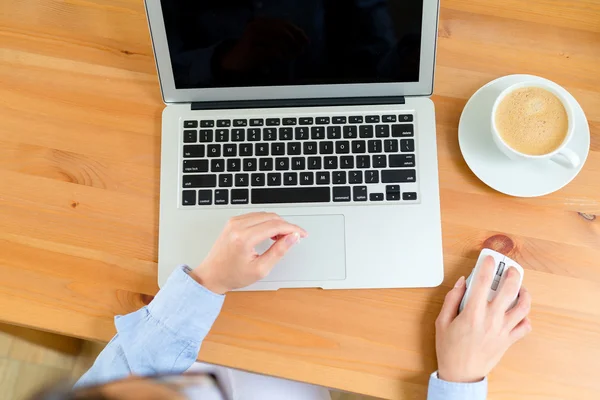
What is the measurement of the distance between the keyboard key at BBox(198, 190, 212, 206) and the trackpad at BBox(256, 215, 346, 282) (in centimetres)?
10

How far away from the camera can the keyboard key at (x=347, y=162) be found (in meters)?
0.79

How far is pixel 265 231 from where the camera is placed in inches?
28.4

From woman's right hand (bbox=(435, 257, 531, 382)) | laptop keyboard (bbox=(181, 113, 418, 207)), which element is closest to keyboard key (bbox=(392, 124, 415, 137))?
laptop keyboard (bbox=(181, 113, 418, 207))

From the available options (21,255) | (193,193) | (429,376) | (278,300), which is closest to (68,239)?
(21,255)

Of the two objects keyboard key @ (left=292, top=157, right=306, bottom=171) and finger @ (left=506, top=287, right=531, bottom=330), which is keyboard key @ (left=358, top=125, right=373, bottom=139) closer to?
keyboard key @ (left=292, top=157, right=306, bottom=171)

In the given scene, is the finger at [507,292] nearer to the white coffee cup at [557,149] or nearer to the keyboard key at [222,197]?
the white coffee cup at [557,149]

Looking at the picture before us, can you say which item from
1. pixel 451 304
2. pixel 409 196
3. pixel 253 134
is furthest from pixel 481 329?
pixel 253 134

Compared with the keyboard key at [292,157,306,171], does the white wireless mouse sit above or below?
below

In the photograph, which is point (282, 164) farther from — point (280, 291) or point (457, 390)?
point (457, 390)

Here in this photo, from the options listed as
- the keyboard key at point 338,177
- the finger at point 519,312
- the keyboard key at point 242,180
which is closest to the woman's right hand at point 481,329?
the finger at point 519,312

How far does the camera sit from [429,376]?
754 mm

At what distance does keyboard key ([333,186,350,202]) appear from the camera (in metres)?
0.79

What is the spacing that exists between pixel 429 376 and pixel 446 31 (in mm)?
507

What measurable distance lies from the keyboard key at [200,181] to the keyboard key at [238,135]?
0.06 metres
